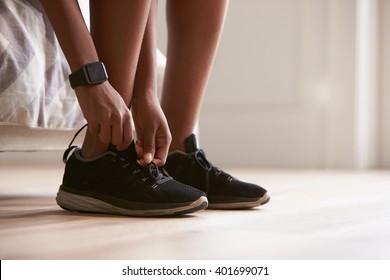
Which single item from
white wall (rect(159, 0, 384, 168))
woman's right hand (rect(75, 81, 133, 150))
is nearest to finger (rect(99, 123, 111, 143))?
woman's right hand (rect(75, 81, 133, 150))

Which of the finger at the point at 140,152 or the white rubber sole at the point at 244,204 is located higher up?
the finger at the point at 140,152

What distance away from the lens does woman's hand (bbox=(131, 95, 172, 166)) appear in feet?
3.45

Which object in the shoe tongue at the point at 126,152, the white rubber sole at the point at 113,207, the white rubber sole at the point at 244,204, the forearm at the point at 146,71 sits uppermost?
the forearm at the point at 146,71

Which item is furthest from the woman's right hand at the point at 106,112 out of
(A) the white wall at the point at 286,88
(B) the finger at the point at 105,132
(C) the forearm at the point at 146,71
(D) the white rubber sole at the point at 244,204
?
(A) the white wall at the point at 286,88

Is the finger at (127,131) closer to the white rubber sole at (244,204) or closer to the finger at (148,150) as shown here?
the finger at (148,150)

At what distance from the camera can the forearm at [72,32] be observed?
98cm

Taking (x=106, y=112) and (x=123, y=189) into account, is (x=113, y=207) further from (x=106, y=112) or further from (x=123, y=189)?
(x=106, y=112)

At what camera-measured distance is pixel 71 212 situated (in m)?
1.12

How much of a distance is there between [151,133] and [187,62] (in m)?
0.18

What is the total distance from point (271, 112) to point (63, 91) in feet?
5.56

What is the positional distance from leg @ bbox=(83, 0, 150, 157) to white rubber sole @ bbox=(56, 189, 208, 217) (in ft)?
0.32

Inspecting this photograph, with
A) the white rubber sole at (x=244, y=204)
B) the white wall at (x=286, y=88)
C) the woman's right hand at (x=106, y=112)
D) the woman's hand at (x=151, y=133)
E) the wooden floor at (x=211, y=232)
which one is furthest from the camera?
the white wall at (x=286, y=88)

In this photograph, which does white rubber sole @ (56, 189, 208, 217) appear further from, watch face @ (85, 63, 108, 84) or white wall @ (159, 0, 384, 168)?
white wall @ (159, 0, 384, 168)
